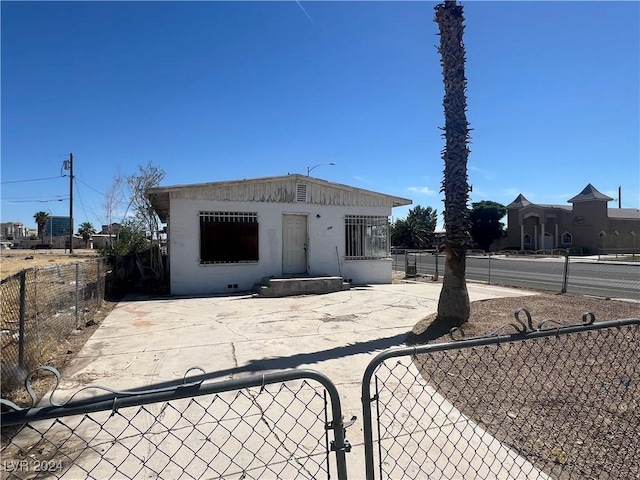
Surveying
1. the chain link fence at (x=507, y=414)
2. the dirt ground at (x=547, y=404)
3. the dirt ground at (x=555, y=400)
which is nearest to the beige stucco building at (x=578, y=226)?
the dirt ground at (x=555, y=400)

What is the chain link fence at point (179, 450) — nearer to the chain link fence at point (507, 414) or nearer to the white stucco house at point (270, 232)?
the chain link fence at point (507, 414)

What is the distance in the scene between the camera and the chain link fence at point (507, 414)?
2.87m

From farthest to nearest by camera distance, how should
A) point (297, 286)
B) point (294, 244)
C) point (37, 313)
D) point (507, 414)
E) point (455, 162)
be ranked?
point (294, 244)
point (297, 286)
point (455, 162)
point (37, 313)
point (507, 414)

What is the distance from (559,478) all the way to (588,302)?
846 centimetres

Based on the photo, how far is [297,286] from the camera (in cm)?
1254

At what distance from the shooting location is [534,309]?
350 inches

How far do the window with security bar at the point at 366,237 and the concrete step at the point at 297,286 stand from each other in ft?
6.46

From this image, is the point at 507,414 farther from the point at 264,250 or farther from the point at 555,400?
the point at 264,250

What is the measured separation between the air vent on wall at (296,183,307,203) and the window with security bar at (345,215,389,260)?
6.22 ft

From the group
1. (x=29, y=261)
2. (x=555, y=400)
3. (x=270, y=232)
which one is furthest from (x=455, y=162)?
(x=29, y=261)

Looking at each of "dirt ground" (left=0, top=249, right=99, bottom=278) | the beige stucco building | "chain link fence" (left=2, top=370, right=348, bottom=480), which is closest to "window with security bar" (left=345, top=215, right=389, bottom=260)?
"dirt ground" (left=0, top=249, right=99, bottom=278)

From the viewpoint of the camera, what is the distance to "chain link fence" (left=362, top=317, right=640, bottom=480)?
287 centimetres

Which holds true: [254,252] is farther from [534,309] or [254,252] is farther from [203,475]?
[203,475]

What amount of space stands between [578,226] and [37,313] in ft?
185
